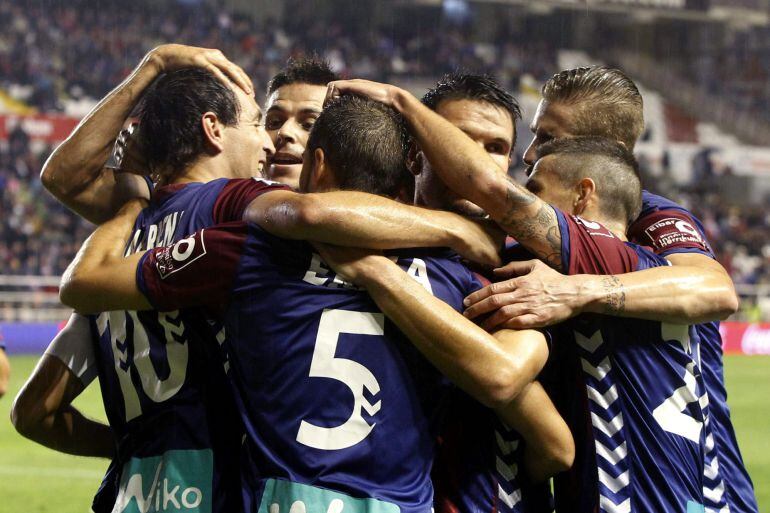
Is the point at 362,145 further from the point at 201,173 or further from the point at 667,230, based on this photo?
the point at 667,230

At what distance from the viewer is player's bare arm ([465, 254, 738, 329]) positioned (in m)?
2.71

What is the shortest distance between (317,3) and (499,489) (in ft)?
101

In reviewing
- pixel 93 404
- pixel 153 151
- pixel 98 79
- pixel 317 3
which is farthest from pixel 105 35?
pixel 153 151

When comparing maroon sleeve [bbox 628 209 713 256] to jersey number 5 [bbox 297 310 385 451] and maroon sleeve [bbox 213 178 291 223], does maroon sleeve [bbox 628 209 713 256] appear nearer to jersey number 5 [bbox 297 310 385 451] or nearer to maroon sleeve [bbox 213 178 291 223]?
jersey number 5 [bbox 297 310 385 451]

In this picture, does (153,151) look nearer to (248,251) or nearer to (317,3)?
(248,251)

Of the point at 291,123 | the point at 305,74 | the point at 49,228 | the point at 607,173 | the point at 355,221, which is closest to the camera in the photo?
the point at 355,221

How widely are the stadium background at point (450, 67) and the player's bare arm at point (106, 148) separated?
12813mm

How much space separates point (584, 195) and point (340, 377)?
99cm

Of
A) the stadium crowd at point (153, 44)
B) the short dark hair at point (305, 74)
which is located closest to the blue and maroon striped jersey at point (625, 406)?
the short dark hair at point (305, 74)

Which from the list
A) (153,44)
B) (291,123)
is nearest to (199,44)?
(153,44)

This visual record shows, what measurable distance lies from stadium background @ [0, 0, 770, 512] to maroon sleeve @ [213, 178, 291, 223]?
1345 centimetres

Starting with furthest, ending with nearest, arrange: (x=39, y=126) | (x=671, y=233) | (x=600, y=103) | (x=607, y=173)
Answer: (x=39, y=126) → (x=600, y=103) → (x=671, y=233) → (x=607, y=173)

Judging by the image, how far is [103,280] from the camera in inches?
111

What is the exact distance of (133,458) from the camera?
117 inches
